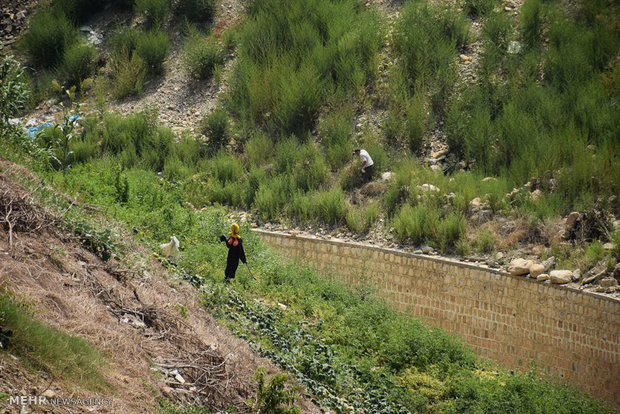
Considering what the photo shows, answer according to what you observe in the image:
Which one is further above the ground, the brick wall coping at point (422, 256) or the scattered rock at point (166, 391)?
the scattered rock at point (166, 391)

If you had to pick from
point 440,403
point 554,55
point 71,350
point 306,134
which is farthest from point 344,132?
point 71,350

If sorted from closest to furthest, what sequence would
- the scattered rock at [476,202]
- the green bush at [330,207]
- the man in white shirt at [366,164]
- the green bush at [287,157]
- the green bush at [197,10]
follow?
the scattered rock at [476,202], the green bush at [330,207], the man in white shirt at [366,164], the green bush at [287,157], the green bush at [197,10]

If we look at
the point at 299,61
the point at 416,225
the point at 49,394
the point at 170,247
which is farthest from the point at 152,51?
the point at 49,394

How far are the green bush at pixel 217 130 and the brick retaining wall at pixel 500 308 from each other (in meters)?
4.19

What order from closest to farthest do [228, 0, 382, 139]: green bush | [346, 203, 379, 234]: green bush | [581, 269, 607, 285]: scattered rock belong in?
[581, 269, 607, 285]: scattered rock, [346, 203, 379, 234]: green bush, [228, 0, 382, 139]: green bush

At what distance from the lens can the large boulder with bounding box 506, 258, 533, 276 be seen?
10188mm

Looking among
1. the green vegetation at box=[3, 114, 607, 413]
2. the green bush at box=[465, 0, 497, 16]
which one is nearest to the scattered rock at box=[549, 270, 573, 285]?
the green vegetation at box=[3, 114, 607, 413]

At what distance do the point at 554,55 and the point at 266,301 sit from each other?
25.5ft

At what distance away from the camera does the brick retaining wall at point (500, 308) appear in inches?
365

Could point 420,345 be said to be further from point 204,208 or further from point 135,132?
point 135,132

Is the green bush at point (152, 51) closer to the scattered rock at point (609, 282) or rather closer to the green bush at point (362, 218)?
the green bush at point (362, 218)

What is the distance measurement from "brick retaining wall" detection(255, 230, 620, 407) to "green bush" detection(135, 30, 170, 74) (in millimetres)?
8131

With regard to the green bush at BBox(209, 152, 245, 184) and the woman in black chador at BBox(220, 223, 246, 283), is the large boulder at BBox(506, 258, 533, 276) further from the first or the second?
the green bush at BBox(209, 152, 245, 184)

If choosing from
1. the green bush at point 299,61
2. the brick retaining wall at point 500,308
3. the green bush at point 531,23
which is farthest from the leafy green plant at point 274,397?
the green bush at point 531,23
